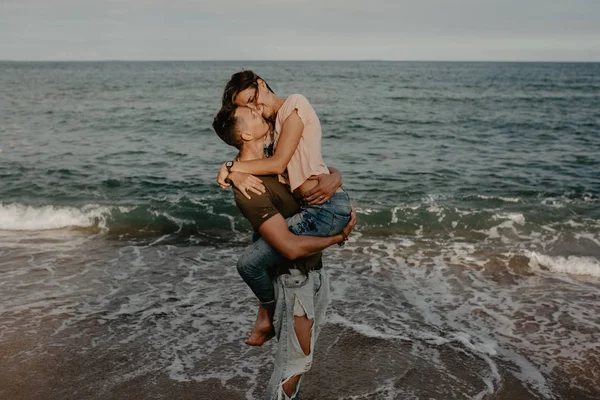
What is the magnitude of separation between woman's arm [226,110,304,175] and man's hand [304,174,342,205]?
8.9 inches

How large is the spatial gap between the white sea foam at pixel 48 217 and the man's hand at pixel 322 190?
895cm

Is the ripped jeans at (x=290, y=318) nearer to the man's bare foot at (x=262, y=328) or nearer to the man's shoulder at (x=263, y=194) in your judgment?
the man's bare foot at (x=262, y=328)

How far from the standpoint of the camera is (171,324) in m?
6.69

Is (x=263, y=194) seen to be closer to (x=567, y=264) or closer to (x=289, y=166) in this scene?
(x=289, y=166)

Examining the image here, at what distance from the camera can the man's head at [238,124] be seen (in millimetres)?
3320

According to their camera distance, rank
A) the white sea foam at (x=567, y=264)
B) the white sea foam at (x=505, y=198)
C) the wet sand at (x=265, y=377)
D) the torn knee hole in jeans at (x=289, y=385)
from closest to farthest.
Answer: the torn knee hole in jeans at (x=289, y=385)
the wet sand at (x=265, y=377)
the white sea foam at (x=567, y=264)
the white sea foam at (x=505, y=198)

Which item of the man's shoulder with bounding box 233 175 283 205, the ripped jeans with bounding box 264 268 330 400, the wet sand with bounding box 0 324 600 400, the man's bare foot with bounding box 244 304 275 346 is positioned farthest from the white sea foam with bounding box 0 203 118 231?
the man's shoulder with bounding box 233 175 283 205

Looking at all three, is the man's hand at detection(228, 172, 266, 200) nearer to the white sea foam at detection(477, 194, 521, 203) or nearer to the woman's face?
the woman's face

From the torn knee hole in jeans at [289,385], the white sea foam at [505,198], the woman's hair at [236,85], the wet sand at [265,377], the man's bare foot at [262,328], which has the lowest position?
the white sea foam at [505,198]

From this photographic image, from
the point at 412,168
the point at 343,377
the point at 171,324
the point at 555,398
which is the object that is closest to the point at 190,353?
the point at 171,324

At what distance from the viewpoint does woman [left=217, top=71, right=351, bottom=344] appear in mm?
3311

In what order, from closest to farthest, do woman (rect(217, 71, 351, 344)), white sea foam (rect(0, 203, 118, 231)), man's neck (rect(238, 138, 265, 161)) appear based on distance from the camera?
woman (rect(217, 71, 351, 344)) → man's neck (rect(238, 138, 265, 161)) → white sea foam (rect(0, 203, 118, 231))

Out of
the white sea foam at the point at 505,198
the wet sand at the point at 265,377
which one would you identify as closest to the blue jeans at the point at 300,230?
the wet sand at the point at 265,377

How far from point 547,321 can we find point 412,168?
10718 millimetres
